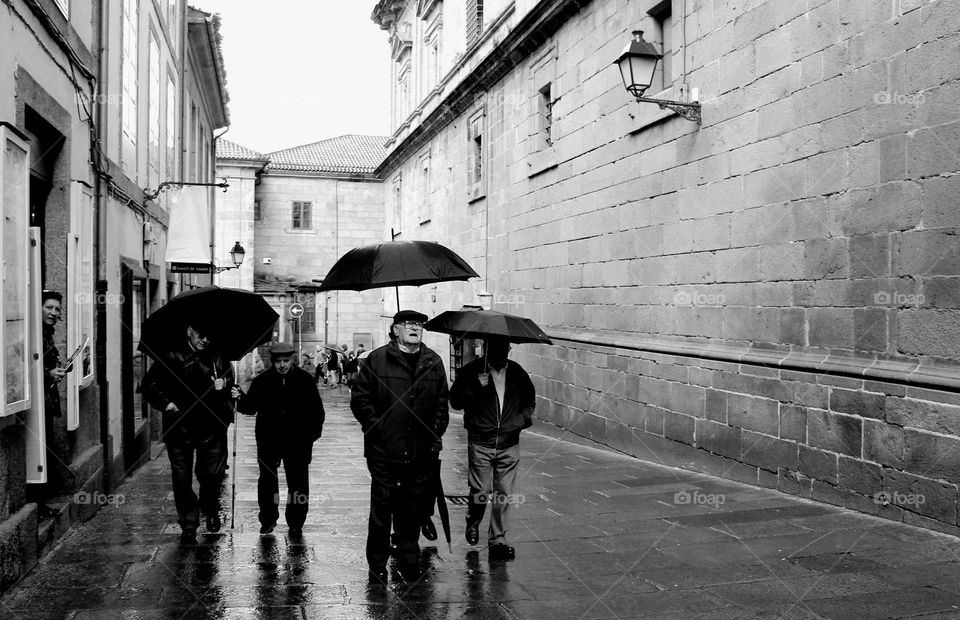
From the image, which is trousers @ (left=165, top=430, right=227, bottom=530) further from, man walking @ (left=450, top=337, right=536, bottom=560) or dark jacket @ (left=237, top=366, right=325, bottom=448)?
man walking @ (left=450, top=337, right=536, bottom=560)

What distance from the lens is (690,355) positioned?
1073cm

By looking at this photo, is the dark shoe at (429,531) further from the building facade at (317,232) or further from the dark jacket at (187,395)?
the building facade at (317,232)

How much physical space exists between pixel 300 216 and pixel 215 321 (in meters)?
36.9

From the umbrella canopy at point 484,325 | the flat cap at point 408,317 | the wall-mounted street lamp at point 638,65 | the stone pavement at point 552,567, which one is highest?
the wall-mounted street lamp at point 638,65

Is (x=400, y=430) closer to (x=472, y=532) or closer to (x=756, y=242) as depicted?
(x=472, y=532)

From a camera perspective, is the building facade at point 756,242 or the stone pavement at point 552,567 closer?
the stone pavement at point 552,567

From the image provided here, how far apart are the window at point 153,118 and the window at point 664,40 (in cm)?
733

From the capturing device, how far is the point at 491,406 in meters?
6.82

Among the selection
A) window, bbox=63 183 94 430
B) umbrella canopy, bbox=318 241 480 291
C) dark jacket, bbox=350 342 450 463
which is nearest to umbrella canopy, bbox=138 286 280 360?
window, bbox=63 183 94 430

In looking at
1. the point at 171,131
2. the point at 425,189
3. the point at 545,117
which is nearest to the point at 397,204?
the point at 425,189

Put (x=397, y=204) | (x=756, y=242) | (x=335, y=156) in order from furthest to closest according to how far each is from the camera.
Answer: (x=335, y=156) → (x=397, y=204) → (x=756, y=242)

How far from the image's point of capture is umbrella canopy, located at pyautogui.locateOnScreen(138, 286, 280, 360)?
7.38 metres

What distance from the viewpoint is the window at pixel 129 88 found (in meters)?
11.2

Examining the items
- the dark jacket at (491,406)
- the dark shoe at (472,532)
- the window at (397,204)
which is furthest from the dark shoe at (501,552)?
the window at (397,204)
